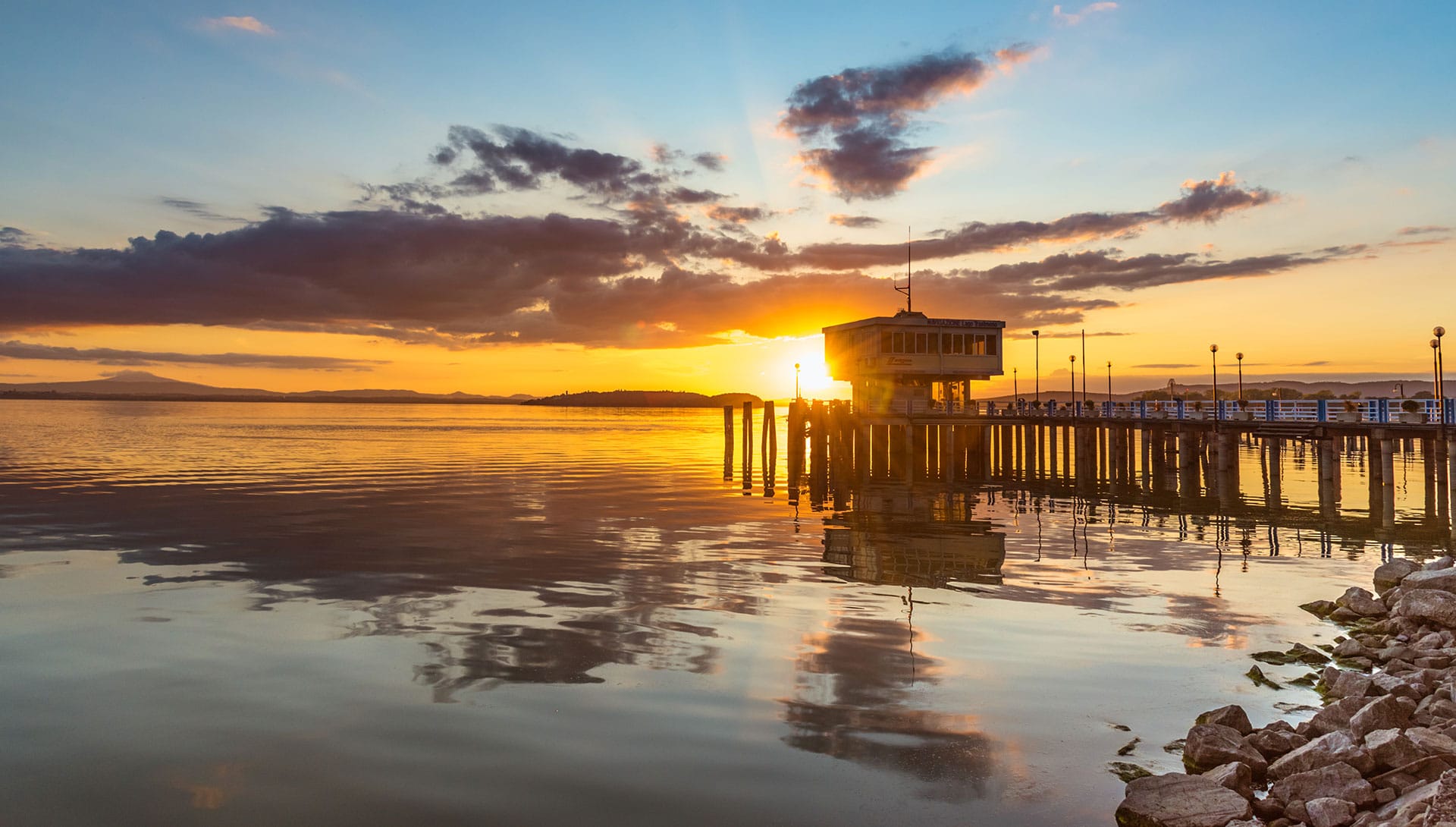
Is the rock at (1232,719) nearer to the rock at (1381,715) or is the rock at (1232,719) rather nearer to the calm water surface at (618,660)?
the calm water surface at (618,660)

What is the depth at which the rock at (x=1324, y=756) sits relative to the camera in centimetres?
869

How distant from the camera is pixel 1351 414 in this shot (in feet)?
130

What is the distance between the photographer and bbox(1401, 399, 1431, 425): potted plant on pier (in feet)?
118

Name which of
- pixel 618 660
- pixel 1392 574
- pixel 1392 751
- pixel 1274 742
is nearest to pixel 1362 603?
pixel 1392 574

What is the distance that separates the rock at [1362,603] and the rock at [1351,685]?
5817mm

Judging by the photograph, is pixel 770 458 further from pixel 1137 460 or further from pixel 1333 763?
pixel 1333 763

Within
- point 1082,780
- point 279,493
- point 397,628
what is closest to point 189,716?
point 397,628

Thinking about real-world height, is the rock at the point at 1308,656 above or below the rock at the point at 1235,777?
below

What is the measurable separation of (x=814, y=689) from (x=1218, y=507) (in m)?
31.3

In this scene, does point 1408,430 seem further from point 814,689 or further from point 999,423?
point 814,689

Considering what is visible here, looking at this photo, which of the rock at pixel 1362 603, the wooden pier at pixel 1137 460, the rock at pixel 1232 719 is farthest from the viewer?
the wooden pier at pixel 1137 460

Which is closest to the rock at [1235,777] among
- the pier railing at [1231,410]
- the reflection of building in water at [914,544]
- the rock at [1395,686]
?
the rock at [1395,686]

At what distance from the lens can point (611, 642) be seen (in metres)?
14.8

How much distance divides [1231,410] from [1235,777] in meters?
44.8
